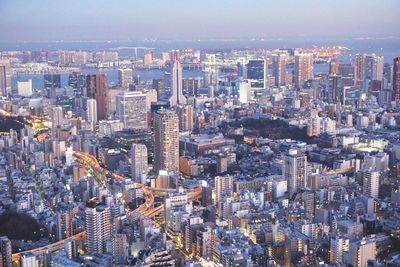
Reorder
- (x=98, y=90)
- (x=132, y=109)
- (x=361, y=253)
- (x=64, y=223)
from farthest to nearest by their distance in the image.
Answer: (x=98, y=90) → (x=132, y=109) → (x=64, y=223) → (x=361, y=253)

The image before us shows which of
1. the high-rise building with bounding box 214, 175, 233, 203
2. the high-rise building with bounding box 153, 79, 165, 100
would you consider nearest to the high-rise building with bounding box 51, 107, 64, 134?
the high-rise building with bounding box 153, 79, 165, 100

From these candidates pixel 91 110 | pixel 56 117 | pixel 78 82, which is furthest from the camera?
pixel 78 82

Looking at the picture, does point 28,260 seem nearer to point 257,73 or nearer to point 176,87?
point 176,87

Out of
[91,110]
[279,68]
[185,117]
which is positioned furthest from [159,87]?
[279,68]

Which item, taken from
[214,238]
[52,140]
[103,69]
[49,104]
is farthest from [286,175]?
[103,69]

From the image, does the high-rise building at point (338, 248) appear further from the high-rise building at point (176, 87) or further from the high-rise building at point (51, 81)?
the high-rise building at point (51, 81)

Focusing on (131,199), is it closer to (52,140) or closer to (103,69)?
(52,140)
